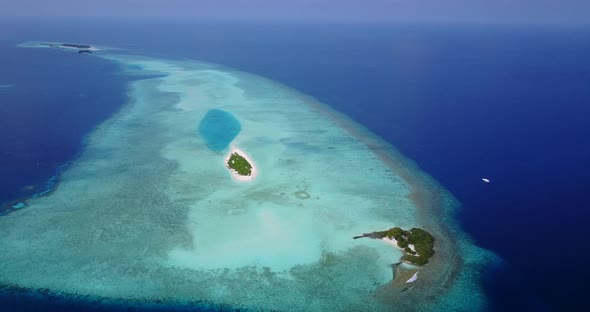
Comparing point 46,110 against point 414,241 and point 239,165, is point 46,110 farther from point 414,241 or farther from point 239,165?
point 414,241

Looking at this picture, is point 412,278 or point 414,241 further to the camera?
point 414,241

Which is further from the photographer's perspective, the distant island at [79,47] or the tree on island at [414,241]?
the distant island at [79,47]

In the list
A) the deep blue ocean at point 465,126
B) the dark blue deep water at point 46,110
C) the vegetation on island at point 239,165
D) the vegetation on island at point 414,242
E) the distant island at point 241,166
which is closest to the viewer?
the vegetation on island at point 414,242

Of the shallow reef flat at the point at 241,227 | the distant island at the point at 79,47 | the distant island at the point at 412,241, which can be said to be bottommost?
the distant island at the point at 79,47

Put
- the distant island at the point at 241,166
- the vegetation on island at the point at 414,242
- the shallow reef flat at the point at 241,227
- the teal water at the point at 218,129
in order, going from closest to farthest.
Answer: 1. the shallow reef flat at the point at 241,227
2. the vegetation on island at the point at 414,242
3. the distant island at the point at 241,166
4. the teal water at the point at 218,129

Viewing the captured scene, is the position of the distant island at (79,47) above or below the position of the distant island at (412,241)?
below

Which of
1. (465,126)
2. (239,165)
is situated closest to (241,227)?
(239,165)

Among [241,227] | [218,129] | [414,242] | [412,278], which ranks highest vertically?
[414,242]

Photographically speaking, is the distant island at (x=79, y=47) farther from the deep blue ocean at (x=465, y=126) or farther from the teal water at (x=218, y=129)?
the teal water at (x=218, y=129)

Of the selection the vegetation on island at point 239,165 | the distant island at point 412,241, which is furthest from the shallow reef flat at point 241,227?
the vegetation on island at point 239,165
